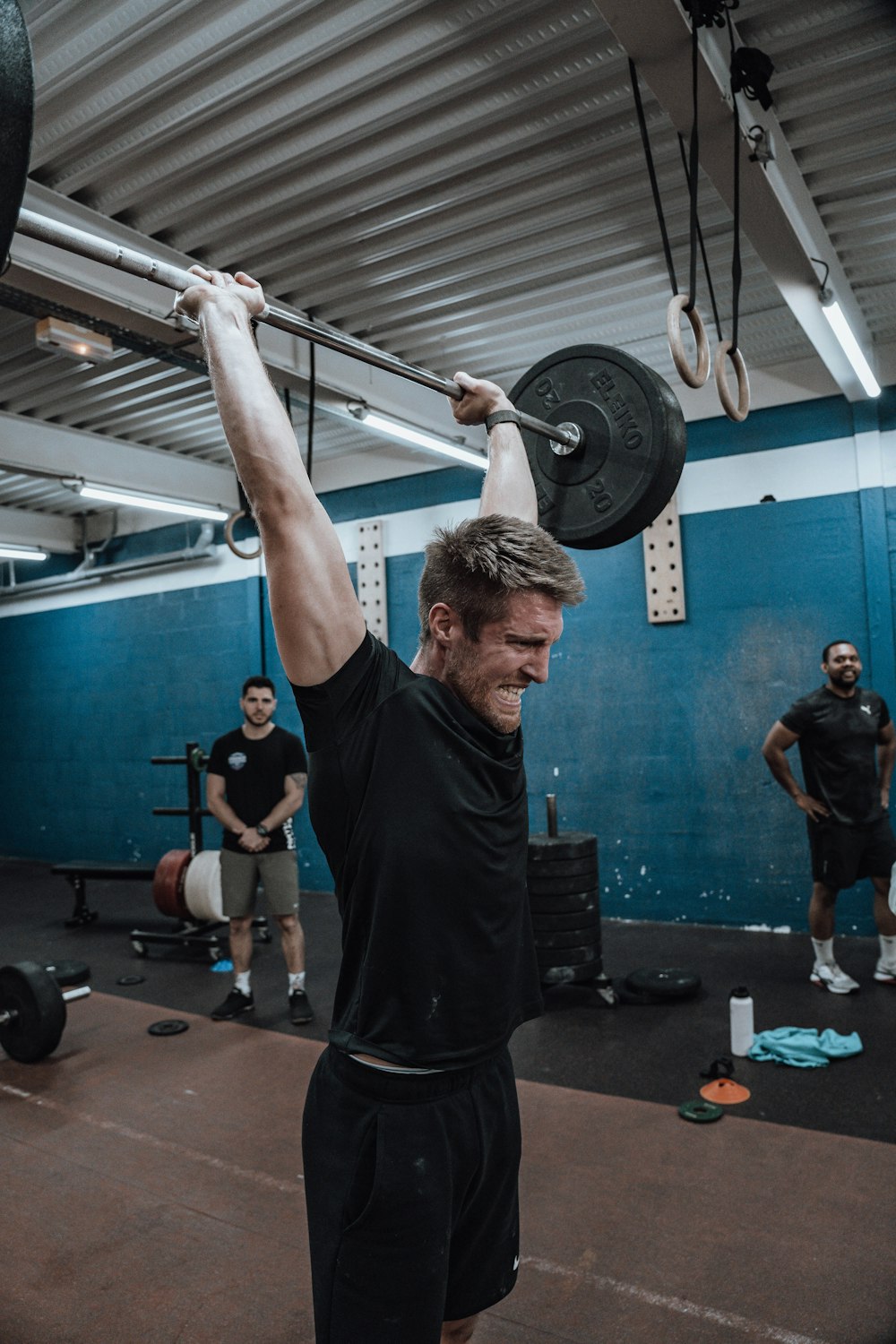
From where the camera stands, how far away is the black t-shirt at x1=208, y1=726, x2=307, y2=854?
3.73 metres

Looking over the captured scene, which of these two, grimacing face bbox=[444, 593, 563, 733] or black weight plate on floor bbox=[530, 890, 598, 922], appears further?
black weight plate on floor bbox=[530, 890, 598, 922]

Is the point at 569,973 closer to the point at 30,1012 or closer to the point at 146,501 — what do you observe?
the point at 30,1012

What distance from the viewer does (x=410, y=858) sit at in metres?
0.95

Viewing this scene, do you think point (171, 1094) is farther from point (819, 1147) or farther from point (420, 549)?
point (420, 549)

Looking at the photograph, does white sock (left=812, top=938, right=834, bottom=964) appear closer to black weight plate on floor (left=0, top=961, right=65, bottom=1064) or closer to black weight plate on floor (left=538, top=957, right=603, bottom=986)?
black weight plate on floor (left=538, top=957, right=603, bottom=986)

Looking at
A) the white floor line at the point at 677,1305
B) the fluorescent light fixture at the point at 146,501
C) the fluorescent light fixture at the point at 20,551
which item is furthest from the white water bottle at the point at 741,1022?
the fluorescent light fixture at the point at 20,551

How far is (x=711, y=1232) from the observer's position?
6.54ft

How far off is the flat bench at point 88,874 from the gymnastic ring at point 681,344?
420cm

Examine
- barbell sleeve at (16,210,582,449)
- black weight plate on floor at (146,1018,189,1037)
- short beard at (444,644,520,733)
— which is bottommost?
black weight plate on floor at (146,1018,189,1037)

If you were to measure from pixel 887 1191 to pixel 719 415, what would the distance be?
12.1 feet

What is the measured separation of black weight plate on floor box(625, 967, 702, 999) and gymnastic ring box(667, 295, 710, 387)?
2456 millimetres

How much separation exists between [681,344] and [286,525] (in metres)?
1.19

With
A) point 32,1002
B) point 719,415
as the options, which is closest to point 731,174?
point 719,415

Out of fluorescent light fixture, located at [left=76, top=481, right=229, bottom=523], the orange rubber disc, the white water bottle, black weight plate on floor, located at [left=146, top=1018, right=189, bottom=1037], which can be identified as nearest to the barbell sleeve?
the orange rubber disc
